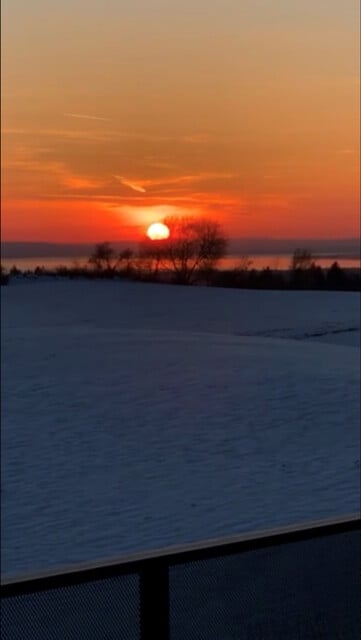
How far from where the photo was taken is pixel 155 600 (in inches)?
87.4

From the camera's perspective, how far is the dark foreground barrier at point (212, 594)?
78.8 inches

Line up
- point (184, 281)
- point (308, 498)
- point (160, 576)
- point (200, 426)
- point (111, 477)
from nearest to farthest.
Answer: point (160, 576) < point (308, 498) < point (111, 477) < point (200, 426) < point (184, 281)

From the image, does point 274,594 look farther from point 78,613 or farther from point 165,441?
point 165,441

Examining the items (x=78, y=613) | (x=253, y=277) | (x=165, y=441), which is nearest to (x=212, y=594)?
(x=78, y=613)

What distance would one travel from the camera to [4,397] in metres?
22.4

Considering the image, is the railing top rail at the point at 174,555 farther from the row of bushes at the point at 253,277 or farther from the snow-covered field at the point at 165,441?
the row of bushes at the point at 253,277

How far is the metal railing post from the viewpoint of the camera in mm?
2166

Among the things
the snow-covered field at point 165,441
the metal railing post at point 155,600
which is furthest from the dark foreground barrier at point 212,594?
the snow-covered field at point 165,441

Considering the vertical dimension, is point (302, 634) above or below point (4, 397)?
above

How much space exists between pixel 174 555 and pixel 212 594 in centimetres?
17

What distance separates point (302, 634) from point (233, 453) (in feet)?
48.4

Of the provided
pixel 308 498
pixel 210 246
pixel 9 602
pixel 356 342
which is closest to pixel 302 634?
pixel 9 602

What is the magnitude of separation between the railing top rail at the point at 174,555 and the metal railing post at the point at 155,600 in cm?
2

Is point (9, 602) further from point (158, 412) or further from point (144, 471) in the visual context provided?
point (158, 412)
